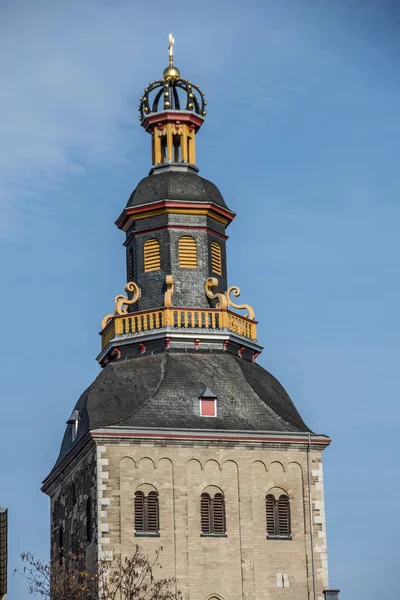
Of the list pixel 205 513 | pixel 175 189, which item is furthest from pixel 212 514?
pixel 175 189

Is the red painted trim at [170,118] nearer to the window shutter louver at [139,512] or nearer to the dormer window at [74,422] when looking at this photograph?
the dormer window at [74,422]

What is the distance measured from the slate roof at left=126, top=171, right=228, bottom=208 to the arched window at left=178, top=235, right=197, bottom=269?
5.56 feet

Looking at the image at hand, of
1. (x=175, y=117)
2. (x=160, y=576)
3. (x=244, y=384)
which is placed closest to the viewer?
(x=160, y=576)

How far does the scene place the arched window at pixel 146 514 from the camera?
73.8 meters

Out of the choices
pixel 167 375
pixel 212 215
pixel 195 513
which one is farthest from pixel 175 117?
pixel 195 513

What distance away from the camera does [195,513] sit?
74.4 metres

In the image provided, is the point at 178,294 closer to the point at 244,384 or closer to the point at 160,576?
the point at 244,384

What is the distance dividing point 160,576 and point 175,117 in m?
20.7

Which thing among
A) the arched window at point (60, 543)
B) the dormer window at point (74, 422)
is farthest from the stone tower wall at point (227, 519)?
the arched window at point (60, 543)

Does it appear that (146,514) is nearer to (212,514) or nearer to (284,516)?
(212,514)

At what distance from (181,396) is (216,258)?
7429mm

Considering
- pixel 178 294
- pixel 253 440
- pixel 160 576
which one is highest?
pixel 178 294

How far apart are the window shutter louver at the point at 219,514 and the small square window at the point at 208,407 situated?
3285mm

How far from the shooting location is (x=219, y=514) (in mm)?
74812
